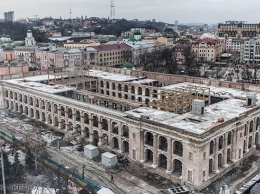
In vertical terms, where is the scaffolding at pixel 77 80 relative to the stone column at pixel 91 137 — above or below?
above

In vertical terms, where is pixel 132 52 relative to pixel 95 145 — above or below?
above

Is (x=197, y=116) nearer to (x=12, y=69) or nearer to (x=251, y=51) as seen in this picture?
(x=12, y=69)

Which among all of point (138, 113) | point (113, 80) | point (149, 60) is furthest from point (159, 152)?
point (149, 60)

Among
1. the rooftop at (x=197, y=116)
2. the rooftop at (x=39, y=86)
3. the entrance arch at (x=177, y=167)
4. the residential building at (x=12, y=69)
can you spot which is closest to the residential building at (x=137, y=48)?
the residential building at (x=12, y=69)

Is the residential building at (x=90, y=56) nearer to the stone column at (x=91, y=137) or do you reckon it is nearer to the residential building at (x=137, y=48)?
the residential building at (x=137, y=48)

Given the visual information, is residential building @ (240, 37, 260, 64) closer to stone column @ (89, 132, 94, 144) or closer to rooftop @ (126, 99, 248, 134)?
rooftop @ (126, 99, 248, 134)

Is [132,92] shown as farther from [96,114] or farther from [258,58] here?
[258,58]

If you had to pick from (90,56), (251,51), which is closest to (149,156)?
(90,56)
